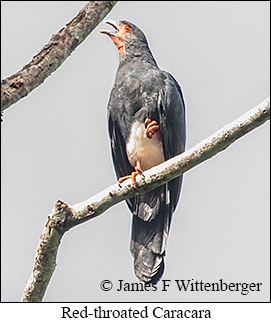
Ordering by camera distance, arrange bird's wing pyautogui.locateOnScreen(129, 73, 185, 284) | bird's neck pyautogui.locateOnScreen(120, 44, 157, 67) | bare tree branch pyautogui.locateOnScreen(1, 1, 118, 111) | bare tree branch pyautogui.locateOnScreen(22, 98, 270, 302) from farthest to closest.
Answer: bird's neck pyautogui.locateOnScreen(120, 44, 157, 67) → bird's wing pyautogui.locateOnScreen(129, 73, 185, 284) → bare tree branch pyautogui.locateOnScreen(22, 98, 270, 302) → bare tree branch pyautogui.locateOnScreen(1, 1, 118, 111)

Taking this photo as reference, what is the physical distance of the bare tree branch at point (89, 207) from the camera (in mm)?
3832

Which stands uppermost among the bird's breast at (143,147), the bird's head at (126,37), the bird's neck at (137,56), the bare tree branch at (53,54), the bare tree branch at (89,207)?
the bird's head at (126,37)

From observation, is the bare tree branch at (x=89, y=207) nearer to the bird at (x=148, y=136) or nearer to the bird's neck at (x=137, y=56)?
the bird at (x=148, y=136)

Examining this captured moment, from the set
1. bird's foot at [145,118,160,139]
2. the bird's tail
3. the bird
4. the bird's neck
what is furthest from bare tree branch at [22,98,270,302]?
the bird's neck

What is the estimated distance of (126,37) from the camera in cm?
659

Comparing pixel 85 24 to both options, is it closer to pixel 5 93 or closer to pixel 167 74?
pixel 5 93

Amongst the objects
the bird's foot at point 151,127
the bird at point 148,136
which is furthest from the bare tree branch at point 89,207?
the bird's foot at point 151,127

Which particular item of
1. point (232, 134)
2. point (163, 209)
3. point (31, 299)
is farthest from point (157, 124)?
point (31, 299)

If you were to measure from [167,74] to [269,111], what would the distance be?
7.99 feet

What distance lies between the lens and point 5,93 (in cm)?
357

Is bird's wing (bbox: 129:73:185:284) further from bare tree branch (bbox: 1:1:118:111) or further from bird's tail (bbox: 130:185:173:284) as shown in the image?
bare tree branch (bbox: 1:1:118:111)

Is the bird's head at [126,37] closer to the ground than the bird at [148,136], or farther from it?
farther from it

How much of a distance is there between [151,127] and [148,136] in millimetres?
94

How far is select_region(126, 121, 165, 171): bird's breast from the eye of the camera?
5.74 metres
